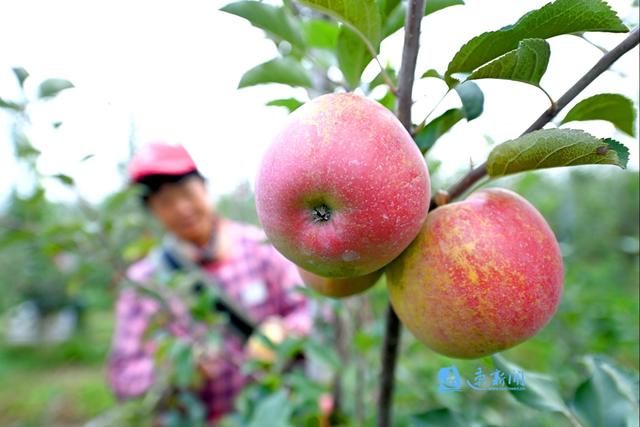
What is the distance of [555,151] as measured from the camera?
0.44m

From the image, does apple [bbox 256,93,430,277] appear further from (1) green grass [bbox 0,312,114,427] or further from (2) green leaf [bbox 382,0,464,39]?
(1) green grass [bbox 0,312,114,427]

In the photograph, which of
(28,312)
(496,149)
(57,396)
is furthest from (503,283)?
(28,312)

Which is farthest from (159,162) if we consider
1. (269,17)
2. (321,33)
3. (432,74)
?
(432,74)

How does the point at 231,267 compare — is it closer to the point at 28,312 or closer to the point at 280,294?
the point at 280,294

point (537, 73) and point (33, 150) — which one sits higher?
point (537, 73)

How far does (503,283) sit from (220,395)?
162 centimetres

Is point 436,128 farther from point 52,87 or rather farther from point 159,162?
point 159,162

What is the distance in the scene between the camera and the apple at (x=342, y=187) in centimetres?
41

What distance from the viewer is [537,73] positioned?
0.46m

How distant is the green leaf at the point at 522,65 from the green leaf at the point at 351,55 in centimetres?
16

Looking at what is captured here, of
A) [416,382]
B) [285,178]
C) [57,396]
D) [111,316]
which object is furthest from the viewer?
[111,316]

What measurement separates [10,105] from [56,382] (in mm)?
4650

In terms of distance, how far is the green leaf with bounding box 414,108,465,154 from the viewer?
0.56 metres

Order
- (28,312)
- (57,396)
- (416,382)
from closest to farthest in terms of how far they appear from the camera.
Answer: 1. (416,382)
2. (57,396)
3. (28,312)
